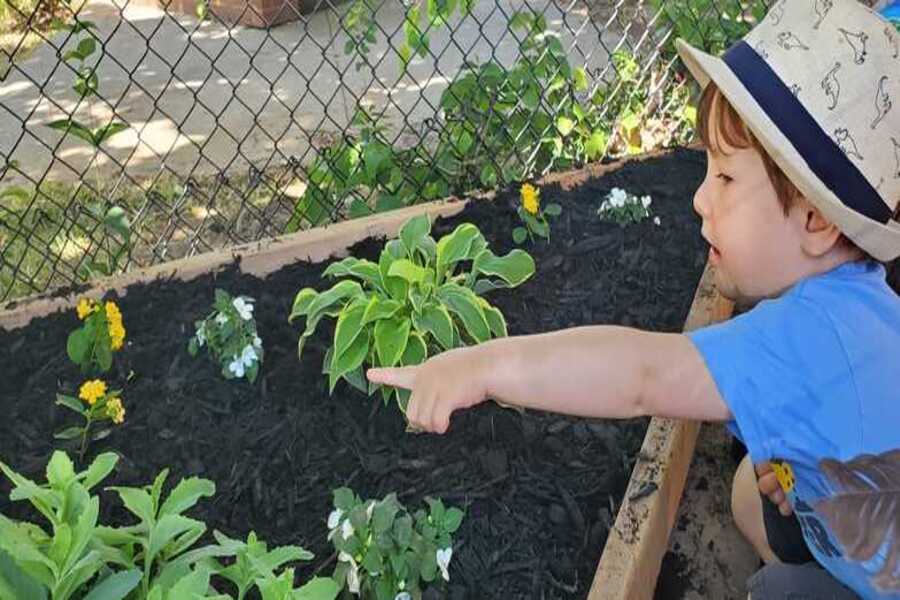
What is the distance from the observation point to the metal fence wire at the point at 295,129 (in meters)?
3.10

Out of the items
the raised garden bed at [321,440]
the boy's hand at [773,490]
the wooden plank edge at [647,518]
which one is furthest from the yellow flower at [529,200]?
the boy's hand at [773,490]

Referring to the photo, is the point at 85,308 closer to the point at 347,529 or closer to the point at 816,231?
the point at 347,529

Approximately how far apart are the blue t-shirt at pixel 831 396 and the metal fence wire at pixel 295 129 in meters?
1.62

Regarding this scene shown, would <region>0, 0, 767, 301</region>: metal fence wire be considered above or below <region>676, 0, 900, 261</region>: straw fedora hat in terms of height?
below

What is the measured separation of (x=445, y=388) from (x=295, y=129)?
10.9 feet

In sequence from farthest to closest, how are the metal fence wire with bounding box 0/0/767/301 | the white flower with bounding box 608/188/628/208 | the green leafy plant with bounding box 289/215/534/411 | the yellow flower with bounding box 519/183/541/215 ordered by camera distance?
the metal fence wire with bounding box 0/0/767/301 < the white flower with bounding box 608/188/628/208 < the yellow flower with bounding box 519/183/541/215 < the green leafy plant with bounding box 289/215/534/411

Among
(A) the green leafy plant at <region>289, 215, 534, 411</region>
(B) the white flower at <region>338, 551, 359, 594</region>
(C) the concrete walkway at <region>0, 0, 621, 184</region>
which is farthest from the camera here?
(C) the concrete walkway at <region>0, 0, 621, 184</region>

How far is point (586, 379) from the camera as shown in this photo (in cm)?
150

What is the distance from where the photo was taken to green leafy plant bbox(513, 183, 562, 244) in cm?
277

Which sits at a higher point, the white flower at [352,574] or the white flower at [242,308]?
the white flower at [352,574]

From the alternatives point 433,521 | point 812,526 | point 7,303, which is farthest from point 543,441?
point 7,303

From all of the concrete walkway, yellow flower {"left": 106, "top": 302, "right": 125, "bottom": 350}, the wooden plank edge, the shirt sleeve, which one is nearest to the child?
the shirt sleeve

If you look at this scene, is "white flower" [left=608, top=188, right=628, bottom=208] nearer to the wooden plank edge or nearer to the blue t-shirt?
the wooden plank edge

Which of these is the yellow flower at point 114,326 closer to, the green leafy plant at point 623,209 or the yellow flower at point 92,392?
the yellow flower at point 92,392
